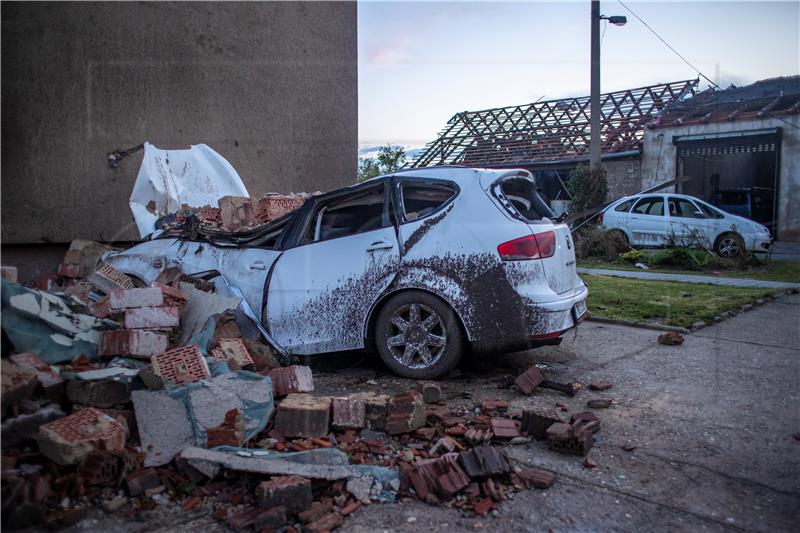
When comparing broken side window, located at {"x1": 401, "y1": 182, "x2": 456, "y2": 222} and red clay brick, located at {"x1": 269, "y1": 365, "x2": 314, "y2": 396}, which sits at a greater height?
broken side window, located at {"x1": 401, "y1": 182, "x2": 456, "y2": 222}

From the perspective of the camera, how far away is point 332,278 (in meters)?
5.50

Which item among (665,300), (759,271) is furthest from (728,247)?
(665,300)

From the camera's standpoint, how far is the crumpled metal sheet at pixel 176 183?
7828 mm

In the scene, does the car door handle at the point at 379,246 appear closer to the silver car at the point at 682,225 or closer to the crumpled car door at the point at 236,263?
the crumpled car door at the point at 236,263

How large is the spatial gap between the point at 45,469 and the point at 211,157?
232 inches

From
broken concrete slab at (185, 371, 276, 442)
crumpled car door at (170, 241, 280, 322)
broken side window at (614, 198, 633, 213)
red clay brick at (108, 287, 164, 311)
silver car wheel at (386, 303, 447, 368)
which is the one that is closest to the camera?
broken concrete slab at (185, 371, 276, 442)

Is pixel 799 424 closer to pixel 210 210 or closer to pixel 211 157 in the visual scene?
pixel 210 210

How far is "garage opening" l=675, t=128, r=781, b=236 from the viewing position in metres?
20.9

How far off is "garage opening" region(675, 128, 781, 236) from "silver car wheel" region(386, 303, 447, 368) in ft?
A: 61.8

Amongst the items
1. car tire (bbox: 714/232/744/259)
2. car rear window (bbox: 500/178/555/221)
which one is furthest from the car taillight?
car tire (bbox: 714/232/744/259)

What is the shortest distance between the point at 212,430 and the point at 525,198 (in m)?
3.19

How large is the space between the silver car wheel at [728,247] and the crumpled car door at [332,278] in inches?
464

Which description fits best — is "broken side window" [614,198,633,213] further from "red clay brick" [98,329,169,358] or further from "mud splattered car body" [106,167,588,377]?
"red clay brick" [98,329,169,358]

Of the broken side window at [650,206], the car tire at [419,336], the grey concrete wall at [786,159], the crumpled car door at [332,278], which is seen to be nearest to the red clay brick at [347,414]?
the car tire at [419,336]
